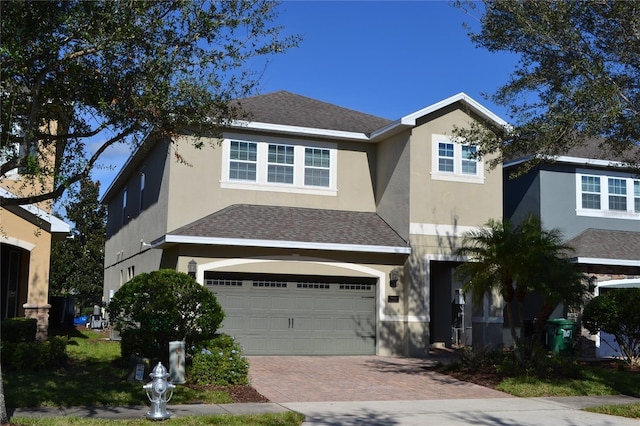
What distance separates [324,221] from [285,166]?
6.74 ft

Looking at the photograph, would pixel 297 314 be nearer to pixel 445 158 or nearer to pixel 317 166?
pixel 317 166

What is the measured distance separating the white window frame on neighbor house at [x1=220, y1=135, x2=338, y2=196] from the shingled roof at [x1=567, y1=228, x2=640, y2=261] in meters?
8.08

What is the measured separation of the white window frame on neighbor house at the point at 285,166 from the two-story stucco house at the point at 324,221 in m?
0.03

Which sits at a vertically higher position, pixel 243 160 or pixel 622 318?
pixel 243 160

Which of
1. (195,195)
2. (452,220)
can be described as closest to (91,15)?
(195,195)

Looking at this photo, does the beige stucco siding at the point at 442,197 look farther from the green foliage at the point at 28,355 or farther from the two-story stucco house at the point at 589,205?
the green foliage at the point at 28,355

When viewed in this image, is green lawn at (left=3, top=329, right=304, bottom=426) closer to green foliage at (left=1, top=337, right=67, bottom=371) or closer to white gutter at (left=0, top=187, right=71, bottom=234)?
green foliage at (left=1, top=337, right=67, bottom=371)

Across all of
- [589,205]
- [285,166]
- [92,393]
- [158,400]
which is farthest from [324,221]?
[158,400]

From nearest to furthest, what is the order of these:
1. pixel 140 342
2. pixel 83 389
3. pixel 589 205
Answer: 1. pixel 83 389
2. pixel 140 342
3. pixel 589 205

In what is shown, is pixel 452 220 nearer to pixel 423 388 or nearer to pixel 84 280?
pixel 423 388

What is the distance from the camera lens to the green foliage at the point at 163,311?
48.4 feet

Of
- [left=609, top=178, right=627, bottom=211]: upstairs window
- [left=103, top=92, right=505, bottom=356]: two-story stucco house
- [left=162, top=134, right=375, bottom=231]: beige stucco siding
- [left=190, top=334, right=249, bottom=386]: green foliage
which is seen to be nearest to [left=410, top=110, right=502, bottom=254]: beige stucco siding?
[left=103, top=92, right=505, bottom=356]: two-story stucco house

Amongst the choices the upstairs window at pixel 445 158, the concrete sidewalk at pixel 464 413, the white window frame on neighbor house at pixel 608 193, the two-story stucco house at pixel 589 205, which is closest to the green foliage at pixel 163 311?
the concrete sidewalk at pixel 464 413

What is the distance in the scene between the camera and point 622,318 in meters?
18.7
